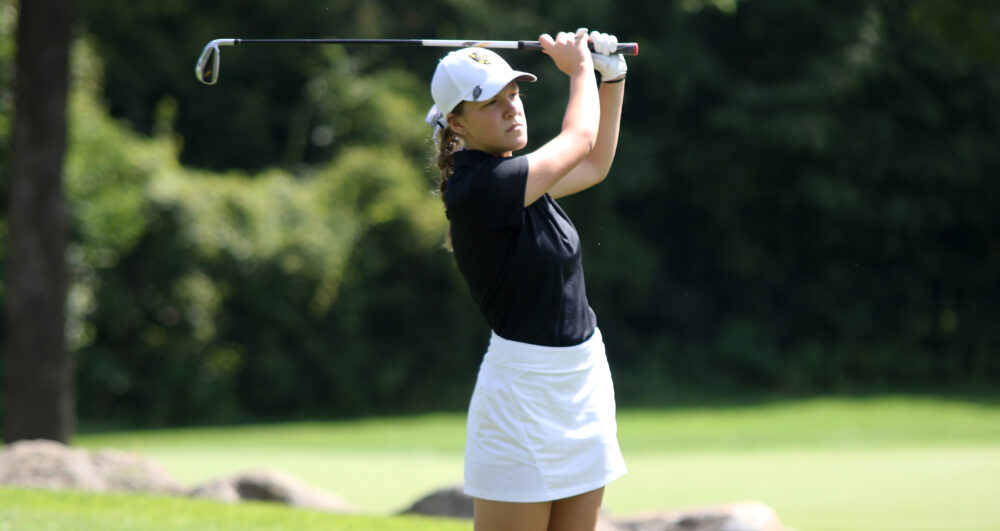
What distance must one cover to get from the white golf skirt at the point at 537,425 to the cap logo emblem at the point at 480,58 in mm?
639

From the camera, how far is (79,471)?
674cm

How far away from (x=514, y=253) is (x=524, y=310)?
5.2 inches

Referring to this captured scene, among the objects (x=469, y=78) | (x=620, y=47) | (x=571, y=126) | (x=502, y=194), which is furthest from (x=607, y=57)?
(x=502, y=194)

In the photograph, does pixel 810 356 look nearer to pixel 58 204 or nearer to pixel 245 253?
pixel 245 253

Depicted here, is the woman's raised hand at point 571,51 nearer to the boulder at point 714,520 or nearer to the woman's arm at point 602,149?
the woman's arm at point 602,149

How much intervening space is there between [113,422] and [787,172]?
12212 mm

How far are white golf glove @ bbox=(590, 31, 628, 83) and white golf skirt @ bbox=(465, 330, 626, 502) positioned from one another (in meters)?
0.71

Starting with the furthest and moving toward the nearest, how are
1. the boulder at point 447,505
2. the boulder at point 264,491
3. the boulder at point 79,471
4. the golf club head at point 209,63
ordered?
1. the boulder at point 79,471
2. the boulder at point 264,491
3. the boulder at point 447,505
4. the golf club head at point 209,63

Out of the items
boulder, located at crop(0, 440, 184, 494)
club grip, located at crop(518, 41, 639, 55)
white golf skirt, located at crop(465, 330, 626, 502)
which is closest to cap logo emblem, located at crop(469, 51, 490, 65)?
club grip, located at crop(518, 41, 639, 55)

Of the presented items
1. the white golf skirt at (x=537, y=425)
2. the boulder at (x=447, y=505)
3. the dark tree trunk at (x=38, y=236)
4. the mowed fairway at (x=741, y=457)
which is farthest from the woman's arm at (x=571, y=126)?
the dark tree trunk at (x=38, y=236)

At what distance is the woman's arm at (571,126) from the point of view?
8.53 ft

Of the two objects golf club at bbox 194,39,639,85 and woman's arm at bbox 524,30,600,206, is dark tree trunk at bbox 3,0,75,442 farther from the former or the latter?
woman's arm at bbox 524,30,600,206

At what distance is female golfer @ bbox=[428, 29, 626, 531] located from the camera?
2.61 m

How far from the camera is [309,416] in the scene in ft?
55.2
